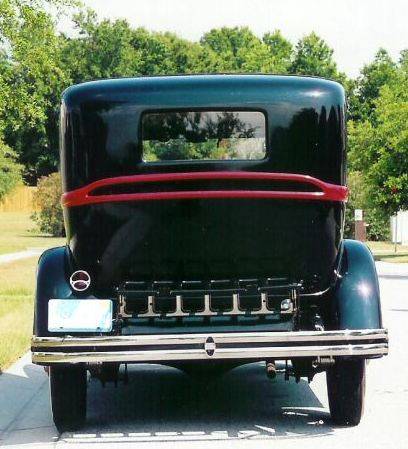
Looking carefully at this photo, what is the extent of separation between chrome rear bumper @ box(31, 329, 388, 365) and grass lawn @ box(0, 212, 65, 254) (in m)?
30.5

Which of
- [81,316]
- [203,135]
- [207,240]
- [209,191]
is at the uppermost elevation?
[203,135]

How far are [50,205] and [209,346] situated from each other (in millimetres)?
49867

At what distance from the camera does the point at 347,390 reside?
7.06 metres

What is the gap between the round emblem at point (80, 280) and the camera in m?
6.98

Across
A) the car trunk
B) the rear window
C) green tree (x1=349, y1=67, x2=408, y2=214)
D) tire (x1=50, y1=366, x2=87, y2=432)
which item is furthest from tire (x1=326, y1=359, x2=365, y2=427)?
green tree (x1=349, y1=67, x2=408, y2=214)

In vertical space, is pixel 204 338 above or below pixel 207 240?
below

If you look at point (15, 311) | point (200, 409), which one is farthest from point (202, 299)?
point (15, 311)

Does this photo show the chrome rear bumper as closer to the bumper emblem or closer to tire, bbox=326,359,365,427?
the bumper emblem

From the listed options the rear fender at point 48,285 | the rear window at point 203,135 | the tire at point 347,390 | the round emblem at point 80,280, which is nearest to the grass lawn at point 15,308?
the rear fender at point 48,285

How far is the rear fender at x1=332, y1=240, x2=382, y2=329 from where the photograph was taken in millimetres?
6797

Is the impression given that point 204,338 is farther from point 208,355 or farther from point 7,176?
point 7,176

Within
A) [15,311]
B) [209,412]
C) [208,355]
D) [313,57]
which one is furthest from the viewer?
[313,57]

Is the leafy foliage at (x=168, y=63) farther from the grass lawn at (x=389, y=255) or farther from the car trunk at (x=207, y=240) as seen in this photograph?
the car trunk at (x=207, y=240)

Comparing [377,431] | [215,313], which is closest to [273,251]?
[215,313]
